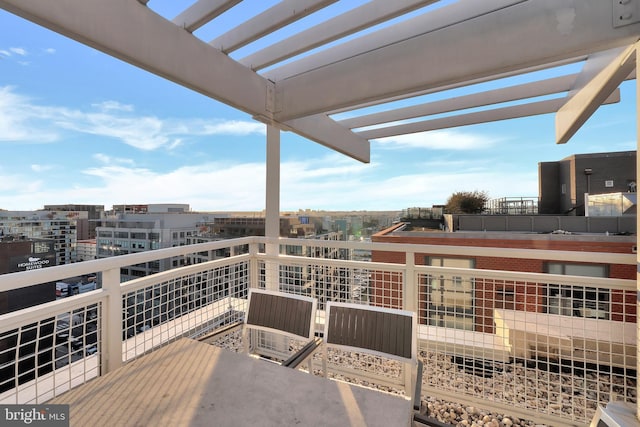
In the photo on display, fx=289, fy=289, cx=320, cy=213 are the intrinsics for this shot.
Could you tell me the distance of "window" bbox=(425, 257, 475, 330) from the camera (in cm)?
220

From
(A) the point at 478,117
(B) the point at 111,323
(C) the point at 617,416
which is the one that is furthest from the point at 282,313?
(A) the point at 478,117

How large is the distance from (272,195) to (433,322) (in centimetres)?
193

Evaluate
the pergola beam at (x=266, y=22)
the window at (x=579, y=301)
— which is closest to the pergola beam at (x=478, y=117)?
the window at (x=579, y=301)

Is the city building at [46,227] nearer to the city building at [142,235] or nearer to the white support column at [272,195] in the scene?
the city building at [142,235]

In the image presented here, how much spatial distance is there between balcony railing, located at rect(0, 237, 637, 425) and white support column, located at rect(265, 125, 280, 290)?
0.43 metres

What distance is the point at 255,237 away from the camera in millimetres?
3004

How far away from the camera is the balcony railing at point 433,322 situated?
51.7 inches

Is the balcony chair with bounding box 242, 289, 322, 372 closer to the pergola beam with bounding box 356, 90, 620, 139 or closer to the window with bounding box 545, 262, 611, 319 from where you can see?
the window with bounding box 545, 262, 611, 319

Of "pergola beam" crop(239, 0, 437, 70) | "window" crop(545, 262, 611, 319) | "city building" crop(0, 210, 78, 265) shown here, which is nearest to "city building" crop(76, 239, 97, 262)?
"city building" crop(0, 210, 78, 265)

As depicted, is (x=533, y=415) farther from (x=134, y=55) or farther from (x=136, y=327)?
(x=134, y=55)

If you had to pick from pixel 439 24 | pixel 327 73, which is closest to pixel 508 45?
pixel 439 24

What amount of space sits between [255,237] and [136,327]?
139cm

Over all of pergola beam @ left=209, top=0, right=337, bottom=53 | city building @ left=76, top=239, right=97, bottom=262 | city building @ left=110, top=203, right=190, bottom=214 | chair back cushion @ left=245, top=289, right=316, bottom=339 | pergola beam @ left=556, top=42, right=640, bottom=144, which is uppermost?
pergola beam @ left=209, top=0, right=337, bottom=53

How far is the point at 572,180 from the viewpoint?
870cm
